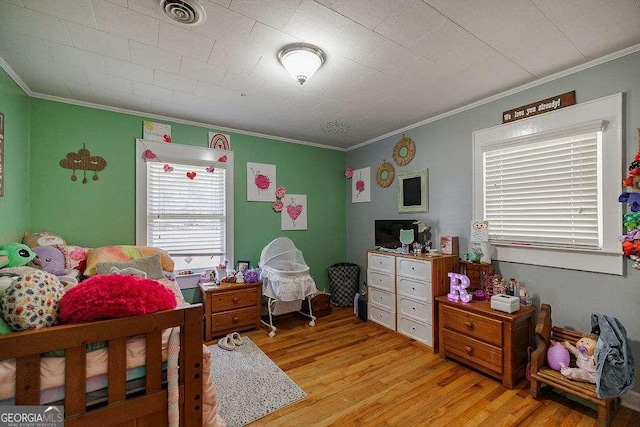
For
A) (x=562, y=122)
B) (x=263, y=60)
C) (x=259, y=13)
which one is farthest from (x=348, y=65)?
(x=562, y=122)

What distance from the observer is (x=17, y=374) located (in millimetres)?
972

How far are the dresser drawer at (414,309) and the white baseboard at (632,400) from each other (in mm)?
1358

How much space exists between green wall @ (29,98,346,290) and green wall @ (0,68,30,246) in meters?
0.10

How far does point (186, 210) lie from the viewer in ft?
10.9

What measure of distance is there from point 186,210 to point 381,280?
2.52m

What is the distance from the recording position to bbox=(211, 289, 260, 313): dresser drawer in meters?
3.02

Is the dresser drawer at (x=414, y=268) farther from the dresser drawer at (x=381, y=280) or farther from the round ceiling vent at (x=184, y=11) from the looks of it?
the round ceiling vent at (x=184, y=11)

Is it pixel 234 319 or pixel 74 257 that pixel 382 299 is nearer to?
pixel 234 319

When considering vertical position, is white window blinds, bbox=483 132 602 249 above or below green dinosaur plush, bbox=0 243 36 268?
above

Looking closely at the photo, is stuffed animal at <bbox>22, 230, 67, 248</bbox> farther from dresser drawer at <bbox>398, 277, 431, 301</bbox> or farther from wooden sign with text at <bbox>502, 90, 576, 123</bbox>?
wooden sign with text at <bbox>502, 90, 576, 123</bbox>

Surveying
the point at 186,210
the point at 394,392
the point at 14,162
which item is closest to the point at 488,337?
the point at 394,392

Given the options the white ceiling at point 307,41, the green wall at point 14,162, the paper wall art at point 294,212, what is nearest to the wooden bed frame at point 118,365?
the white ceiling at point 307,41

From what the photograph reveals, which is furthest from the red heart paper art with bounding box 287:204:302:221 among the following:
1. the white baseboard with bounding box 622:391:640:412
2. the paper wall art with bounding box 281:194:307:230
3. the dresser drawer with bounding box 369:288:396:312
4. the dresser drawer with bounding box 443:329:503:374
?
the white baseboard with bounding box 622:391:640:412

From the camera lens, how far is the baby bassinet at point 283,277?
3.08 meters
